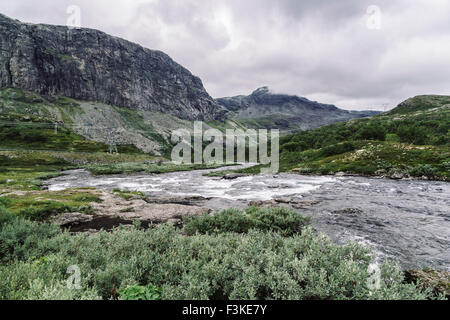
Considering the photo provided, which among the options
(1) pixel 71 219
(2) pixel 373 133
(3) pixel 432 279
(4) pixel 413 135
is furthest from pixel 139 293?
(2) pixel 373 133

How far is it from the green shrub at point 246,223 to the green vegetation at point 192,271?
12.6 feet

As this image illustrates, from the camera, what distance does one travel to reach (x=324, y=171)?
154 ft

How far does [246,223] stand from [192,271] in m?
7.13

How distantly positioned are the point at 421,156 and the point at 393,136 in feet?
114

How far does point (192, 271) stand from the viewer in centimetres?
533

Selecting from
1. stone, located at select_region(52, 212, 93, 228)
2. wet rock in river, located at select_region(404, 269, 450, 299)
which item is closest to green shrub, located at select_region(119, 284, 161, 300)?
wet rock in river, located at select_region(404, 269, 450, 299)

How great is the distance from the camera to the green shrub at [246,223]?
11531 millimetres

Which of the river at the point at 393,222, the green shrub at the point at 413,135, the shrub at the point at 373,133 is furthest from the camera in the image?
the shrub at the point at 373,133

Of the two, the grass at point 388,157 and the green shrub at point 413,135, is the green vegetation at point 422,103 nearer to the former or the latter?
the grass at point 388,157

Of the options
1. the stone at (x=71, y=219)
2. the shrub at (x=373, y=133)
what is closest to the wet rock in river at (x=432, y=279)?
the stone at (x=71, y=219)

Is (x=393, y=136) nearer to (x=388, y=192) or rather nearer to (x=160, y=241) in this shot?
(x=388, y=192)

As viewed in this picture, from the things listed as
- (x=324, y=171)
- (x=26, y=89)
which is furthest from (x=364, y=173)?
(x=26, y=89)

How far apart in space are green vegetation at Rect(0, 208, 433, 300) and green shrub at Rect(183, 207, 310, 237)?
3826 mm
